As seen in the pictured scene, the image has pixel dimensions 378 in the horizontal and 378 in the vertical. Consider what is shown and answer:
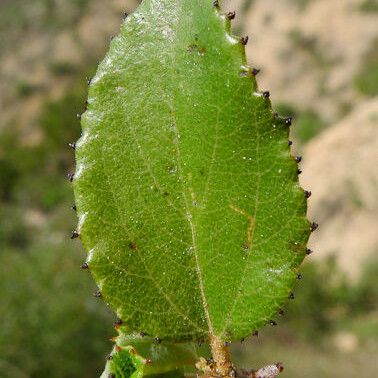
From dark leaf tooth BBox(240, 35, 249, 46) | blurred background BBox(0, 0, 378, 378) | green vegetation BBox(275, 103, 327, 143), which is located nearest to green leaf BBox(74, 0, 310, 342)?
dark leaf tooth BBox(240, 35, 249, 46)

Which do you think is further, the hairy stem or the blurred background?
the blurred background

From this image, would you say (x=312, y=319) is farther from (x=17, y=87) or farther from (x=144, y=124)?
(x=17, y=87)

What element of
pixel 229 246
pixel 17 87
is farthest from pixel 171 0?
pixel 17 87

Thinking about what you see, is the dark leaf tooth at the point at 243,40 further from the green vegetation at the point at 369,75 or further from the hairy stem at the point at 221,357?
the green vegetation at the point at 369,75

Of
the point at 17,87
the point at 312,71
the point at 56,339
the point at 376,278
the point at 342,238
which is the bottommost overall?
the point at 56,339

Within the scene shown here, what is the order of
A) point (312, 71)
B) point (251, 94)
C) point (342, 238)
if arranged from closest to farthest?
point (251, 94)
point (342, 238)
point (312, 71)

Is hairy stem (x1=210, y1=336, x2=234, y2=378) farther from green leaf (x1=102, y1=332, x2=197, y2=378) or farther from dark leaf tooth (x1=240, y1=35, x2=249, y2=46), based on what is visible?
dark leaf tooth (x1=240, y1=35, x2=249, y2=46)

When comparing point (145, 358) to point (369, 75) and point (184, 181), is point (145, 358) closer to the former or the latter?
point (184, 181)
